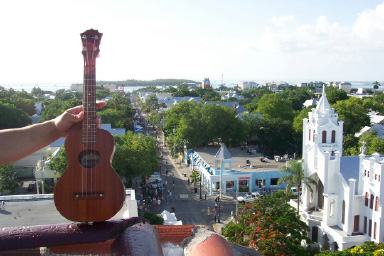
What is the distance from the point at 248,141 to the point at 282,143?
5727 mm

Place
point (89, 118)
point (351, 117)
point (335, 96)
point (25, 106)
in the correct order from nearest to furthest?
point (89, 118), point (351, 117), point (335, 96), point (25, 106)

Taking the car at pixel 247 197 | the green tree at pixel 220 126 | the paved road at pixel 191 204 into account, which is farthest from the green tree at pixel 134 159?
the green tree at pixel 220 126

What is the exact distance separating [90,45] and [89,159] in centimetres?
144

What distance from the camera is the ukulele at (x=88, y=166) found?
477cm

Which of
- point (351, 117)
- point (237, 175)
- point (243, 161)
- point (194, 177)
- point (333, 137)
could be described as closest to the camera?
point (333, 137)

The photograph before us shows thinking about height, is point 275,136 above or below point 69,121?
below

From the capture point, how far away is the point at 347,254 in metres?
13.7

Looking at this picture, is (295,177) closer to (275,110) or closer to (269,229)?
(269,229)

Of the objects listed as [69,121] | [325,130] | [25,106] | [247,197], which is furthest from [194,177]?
[25,106]

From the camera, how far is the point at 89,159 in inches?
193

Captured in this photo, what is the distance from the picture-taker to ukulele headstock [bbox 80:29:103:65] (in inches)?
192

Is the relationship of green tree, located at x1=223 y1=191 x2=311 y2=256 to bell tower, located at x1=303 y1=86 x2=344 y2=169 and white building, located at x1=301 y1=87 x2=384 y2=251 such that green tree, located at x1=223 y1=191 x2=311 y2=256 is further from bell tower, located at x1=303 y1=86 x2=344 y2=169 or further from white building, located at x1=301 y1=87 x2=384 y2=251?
bell tower, located at x1=303 y1=86 x2=344 y2=169

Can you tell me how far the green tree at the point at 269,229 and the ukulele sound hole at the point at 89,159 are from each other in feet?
29.8

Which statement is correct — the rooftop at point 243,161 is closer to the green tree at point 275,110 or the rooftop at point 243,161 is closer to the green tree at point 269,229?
the green tree at point 269,229
